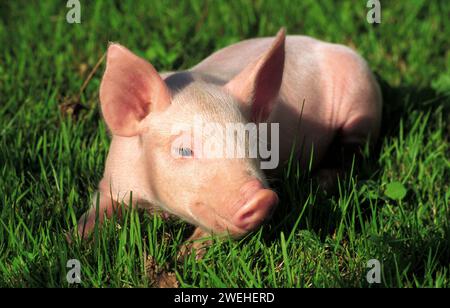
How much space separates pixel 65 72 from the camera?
5.52m

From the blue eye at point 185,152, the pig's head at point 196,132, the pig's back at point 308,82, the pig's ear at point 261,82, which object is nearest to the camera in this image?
the pig's head at point 196,132

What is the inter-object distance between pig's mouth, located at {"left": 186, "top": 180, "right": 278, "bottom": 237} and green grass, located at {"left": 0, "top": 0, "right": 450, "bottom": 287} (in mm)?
217

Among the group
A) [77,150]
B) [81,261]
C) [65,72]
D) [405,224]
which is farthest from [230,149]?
[65,72]

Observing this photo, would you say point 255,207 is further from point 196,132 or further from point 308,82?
point 308,82

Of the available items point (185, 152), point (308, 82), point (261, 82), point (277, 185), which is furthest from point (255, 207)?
point (308, 82)

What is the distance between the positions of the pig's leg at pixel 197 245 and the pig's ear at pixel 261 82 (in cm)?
63

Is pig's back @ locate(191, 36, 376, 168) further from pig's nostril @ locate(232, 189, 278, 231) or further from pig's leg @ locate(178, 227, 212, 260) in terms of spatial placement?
pig's nostril @ locate(232, 189, 278, 231)

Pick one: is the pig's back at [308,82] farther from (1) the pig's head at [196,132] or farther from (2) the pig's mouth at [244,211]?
(2) the pig's mouth at [244,211]

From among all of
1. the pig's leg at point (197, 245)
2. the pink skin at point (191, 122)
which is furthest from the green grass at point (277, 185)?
the pink skin at point (191, 122)

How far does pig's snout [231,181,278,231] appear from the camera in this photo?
321cm

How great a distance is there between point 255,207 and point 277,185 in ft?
3.28

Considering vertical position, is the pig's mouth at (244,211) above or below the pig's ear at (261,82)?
below

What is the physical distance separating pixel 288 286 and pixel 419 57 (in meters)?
3.10

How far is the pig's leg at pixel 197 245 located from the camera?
368 cm
